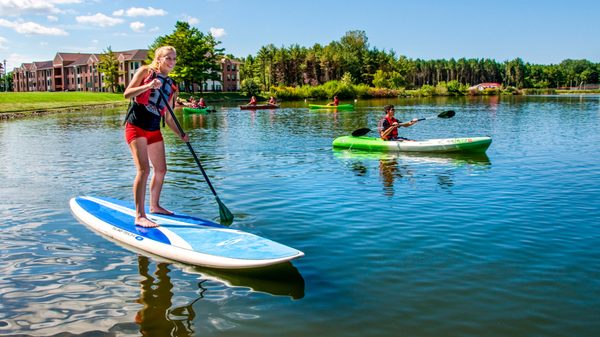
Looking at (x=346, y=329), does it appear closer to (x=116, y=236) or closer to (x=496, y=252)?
(x=496, y=252)

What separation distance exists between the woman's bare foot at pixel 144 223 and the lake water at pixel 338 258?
17.5 inches

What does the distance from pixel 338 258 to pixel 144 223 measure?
2851 millimetres

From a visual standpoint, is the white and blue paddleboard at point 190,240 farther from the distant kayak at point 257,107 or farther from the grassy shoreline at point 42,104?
the distant kayak at point 257,107

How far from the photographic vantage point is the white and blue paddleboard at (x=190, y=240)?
20.4ft

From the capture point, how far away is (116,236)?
7863 millimetres

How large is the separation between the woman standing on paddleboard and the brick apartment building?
98.7 meters

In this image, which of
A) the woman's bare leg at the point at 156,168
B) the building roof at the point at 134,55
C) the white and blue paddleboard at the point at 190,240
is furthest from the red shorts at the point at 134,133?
the building roof at the point at 134,55

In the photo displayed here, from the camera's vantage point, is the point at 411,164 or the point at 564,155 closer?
the point at 411,164

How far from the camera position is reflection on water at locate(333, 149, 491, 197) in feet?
43.4

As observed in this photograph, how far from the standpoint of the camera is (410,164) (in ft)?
51.2

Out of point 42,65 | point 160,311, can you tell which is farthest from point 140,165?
point 42,65

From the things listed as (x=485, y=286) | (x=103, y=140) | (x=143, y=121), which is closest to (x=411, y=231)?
(x=485, y=286)

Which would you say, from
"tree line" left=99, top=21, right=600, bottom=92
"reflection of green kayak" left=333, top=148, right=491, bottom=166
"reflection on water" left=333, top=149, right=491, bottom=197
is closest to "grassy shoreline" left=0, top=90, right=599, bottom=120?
"tree line" left=99, top=21, right=600, bottom=92

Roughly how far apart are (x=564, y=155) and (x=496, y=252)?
11.6 metres
